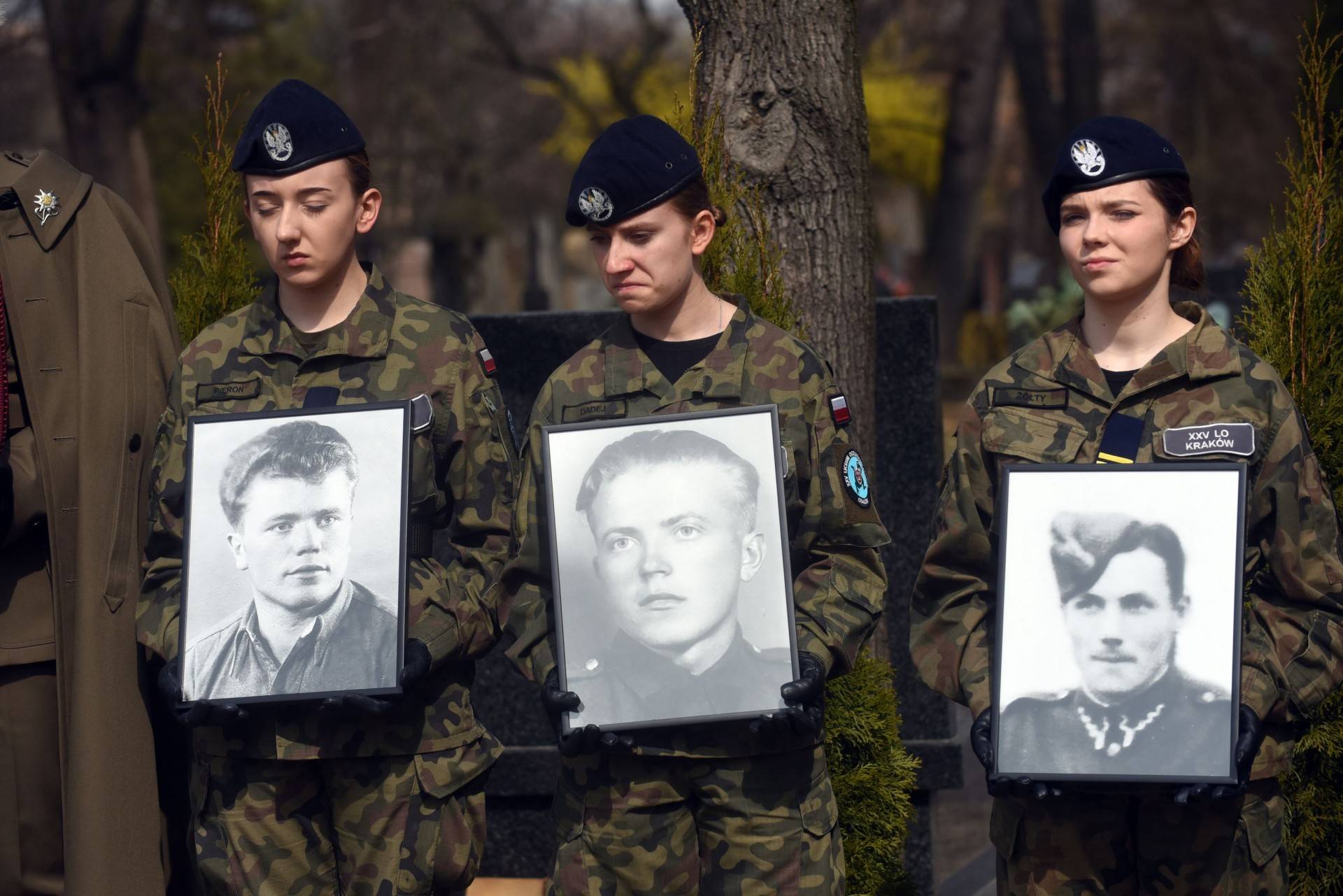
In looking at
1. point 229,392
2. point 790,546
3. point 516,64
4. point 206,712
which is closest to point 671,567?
point 790,546

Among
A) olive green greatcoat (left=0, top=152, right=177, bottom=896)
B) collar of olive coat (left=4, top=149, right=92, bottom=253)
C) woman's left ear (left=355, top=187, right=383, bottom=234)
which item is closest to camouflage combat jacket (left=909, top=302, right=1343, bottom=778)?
woman's left ear (left=355, top=187, right=383, bottom=234)

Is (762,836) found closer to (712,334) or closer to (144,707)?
(712,334)

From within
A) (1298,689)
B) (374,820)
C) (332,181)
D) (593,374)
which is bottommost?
(374,820)

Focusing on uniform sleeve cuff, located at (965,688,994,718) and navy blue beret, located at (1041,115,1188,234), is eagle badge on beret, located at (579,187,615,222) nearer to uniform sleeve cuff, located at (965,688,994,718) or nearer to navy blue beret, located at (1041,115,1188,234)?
navy blue beret, located at (1041,115,1188,234)

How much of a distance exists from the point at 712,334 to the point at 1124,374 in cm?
91

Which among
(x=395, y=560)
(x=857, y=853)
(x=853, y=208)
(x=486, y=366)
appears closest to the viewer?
(x=395, y=560)

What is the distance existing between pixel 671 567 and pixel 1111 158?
1.26 meters

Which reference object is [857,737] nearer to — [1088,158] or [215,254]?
[1088,158]

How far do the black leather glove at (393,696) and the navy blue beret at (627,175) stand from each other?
1000 millimetres

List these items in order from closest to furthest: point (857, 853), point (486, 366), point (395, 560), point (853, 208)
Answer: point (395, 560) < point (486, 366) < point (857, 853) < point (853, 208)

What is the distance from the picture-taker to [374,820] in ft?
11.7

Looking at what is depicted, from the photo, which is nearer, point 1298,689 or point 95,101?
point 1298,689

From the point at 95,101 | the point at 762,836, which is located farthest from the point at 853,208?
the point at 95,101

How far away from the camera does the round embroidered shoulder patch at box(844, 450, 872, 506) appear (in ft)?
11.5
